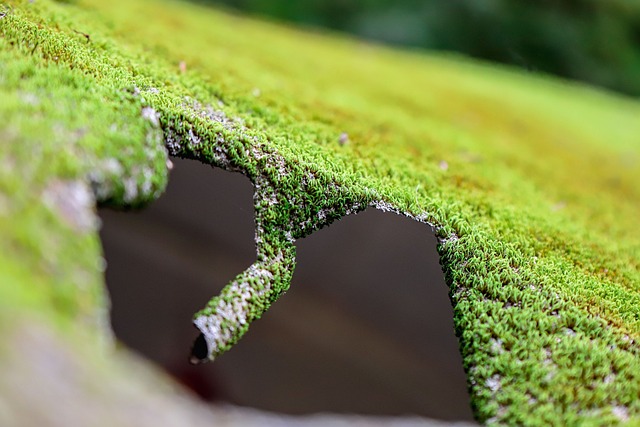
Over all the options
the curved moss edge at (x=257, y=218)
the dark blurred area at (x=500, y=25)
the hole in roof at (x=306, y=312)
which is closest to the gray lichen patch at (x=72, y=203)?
the curved moss edge at (x=257, y=218)

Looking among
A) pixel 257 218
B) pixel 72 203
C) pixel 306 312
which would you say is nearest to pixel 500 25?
pixel 306 312

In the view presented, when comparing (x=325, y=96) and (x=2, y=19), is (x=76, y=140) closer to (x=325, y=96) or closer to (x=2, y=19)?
(x=2, y=19)

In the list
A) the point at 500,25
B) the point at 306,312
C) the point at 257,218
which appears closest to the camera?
the point at 257,218

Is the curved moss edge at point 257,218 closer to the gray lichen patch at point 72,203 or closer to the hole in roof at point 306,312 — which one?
the gray lichen patch at point 72,203

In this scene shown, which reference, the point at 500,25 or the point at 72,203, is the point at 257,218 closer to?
the point at 72,203

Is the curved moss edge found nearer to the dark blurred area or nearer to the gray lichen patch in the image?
the gray lichen patch

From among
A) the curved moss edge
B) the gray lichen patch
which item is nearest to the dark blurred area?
the curved moss edge
